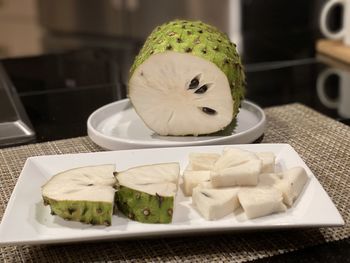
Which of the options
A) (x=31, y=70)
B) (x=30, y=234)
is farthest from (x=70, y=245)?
(x=31, y=70)

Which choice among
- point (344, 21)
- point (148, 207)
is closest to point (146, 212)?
point (148, 207)

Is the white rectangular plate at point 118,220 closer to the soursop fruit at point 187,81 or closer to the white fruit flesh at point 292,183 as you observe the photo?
the white fruit flesh at point 292,183

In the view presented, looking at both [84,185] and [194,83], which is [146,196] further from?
[194,83]

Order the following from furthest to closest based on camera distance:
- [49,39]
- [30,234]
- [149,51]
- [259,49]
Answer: [49,39]
[259,49]
[149,51]
[30,234]

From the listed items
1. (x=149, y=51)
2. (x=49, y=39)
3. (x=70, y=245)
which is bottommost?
(x=49, y=39)

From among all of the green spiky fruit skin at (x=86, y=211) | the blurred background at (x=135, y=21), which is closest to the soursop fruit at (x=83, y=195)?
the green spiky fruit skin at (x=86, y=211)

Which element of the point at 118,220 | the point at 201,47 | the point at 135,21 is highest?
the point at 201,47

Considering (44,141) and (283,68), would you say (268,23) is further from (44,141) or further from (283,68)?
(44,141)
